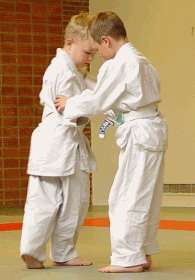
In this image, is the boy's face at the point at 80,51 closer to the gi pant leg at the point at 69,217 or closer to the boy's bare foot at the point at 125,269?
the gi pant leg at the point at 69,217

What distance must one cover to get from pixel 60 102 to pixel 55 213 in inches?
21.4

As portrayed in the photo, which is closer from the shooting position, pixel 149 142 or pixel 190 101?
pixel 149 142

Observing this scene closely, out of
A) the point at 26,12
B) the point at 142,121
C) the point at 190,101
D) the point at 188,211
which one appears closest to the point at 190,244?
Answer: the point at 142,121

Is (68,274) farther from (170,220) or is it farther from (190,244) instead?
(170,220)

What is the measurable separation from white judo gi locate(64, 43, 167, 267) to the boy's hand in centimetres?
10

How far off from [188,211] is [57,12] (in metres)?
3.21

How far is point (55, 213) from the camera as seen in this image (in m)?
3.44

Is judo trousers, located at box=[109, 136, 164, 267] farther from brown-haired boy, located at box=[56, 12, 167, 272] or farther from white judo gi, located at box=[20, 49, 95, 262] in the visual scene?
white judo gi, located at box=[20, 49, 95, 262]

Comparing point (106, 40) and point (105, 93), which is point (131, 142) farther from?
point (106, 40)

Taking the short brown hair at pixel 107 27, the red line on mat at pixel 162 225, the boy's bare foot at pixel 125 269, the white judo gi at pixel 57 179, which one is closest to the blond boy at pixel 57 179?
the white judo gi at pixel 57 179

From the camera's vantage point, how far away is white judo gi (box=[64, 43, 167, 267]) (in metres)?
3.19

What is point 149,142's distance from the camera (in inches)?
126

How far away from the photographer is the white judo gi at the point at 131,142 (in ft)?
10.5

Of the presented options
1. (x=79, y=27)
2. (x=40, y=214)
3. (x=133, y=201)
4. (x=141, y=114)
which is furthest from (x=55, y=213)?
(x=79, y=27)
